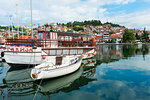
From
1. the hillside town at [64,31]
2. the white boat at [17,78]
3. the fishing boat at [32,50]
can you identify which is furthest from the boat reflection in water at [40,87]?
the hillside town at [64,31]

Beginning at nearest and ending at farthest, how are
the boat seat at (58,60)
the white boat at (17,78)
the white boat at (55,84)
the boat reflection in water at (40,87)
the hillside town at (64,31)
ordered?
the boat reflection in water at (40,87) → the white boat at (55,84) → the white boat at (17,78) → the boat seat at (58,60) → the hillside town at (64,31)

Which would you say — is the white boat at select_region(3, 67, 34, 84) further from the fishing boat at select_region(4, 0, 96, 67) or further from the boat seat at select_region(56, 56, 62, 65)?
the boat seat at select_region(56, 56, 62, 65)

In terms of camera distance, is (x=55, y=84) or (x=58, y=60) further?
(x=58, y=60)

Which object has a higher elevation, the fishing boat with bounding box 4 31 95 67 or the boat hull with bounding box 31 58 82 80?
the fishing boat with bounding box 4 31 95 67

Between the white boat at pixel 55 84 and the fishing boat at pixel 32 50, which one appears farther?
the fishing boat at pixel 32 50

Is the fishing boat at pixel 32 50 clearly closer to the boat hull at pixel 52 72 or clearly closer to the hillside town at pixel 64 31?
the hillside town at pixel 64 31

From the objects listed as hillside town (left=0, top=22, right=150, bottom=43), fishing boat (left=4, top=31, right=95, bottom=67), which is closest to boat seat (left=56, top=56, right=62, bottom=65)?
fishing boat (left=4, top=31, right=95, bottom=67)

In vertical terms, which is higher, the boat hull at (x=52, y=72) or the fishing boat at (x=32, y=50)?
the fishing boat at (x=32, y=50)

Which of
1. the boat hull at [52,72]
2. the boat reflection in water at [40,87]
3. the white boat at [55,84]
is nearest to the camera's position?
the boat reflection in water at [40,87]

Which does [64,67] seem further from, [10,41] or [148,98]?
[10,41]

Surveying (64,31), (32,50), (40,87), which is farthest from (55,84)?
(64,31)

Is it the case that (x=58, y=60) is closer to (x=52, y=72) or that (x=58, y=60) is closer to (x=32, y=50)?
(x=52, y=72)

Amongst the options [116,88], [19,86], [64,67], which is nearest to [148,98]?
[116,88]

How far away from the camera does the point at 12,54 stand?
15.2 m
